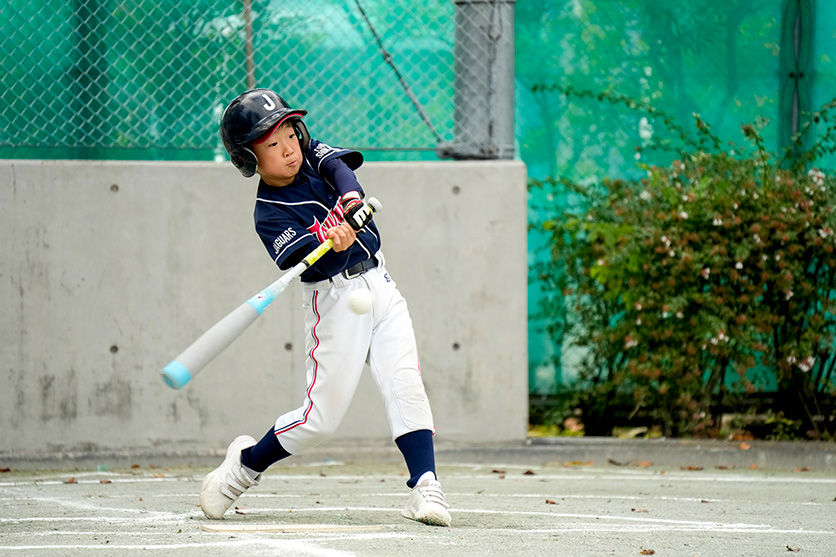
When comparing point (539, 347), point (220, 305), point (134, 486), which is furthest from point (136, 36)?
point (539, 347)

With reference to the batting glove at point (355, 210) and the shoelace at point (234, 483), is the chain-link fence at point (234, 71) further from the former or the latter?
the shoelace at point (234, 483)

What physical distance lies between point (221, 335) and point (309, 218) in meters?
0.70

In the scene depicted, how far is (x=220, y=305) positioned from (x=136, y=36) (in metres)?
1.87

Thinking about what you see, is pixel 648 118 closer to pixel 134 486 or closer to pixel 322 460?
pixel 322 460

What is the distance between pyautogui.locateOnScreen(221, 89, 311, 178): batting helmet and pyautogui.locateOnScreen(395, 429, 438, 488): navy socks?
52.2 inches

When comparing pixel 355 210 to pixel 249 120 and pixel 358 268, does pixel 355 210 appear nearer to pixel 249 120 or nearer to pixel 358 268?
pixel 358 268

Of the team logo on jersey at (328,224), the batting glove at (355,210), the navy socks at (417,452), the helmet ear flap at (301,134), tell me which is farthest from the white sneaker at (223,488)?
the helmet ear flap at (301,134)

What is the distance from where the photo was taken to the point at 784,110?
786 centimetres

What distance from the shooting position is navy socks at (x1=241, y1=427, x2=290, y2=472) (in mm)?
4492

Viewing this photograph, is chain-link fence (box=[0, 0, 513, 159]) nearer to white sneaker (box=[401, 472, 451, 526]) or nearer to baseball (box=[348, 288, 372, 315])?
baseball (box=[348, 288, 372, 315])

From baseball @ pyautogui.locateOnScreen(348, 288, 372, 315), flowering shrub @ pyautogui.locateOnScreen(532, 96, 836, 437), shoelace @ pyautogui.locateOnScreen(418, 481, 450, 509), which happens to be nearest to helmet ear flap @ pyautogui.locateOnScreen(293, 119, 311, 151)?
baseball @ pyautogui.locateOnScreen(348, 288, 372, 315)

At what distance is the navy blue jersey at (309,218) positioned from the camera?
4363 millimetres

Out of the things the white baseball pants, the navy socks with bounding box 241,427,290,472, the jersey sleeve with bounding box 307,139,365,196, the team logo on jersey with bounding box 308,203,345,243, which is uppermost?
the jersey sleeve with bounding box 307,139,365,196

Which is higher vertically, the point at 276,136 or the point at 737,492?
the point at 276,136
